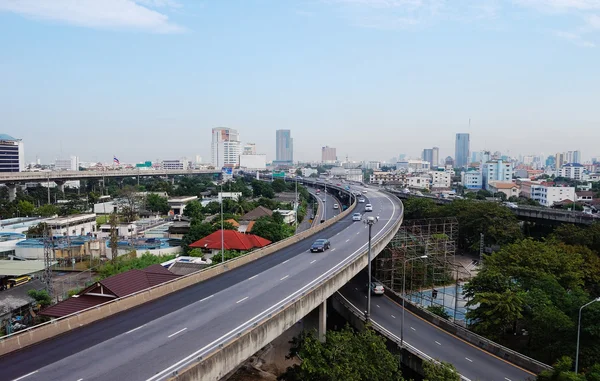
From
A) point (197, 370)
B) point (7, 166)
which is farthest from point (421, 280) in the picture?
point (7, 166)

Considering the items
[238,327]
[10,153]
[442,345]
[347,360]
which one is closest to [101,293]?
[238,327]

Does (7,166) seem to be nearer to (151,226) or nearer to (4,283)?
(151,226)

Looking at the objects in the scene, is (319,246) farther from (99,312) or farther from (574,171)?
(574,171)

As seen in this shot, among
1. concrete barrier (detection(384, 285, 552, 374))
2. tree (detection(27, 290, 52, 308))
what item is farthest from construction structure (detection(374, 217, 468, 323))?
tree (detection(27, 290, 52, 308))

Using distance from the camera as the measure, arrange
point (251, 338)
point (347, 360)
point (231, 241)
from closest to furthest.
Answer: point (251, 338), point (347, 360), point (231, 241)

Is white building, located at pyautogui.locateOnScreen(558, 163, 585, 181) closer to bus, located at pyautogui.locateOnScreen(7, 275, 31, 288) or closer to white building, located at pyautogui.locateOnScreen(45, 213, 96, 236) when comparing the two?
white building, located at pyautogui.locateOnScreen(45, 213, 96, 236)

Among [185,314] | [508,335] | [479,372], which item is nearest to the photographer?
[185,314]

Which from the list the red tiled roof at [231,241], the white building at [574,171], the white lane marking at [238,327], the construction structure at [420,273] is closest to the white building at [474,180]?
the white building at [574,171]
